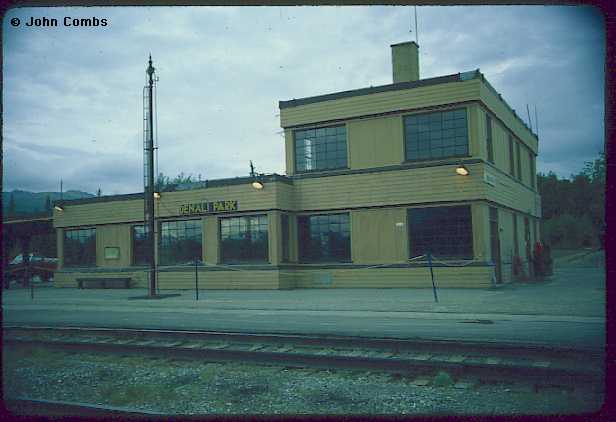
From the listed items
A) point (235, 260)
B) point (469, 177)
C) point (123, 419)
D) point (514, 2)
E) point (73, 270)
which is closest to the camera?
point (514, 2)

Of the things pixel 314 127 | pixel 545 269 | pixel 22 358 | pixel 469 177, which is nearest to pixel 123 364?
pixel 22 358

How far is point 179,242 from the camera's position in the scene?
75.5 feet

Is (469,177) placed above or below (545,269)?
above

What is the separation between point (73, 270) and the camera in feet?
84.3

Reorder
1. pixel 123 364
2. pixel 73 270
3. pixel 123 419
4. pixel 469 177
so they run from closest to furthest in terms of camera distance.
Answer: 1. pixel 123 419
2. pixel 123 364
3. pixel 469 177
4. pixel 73 270

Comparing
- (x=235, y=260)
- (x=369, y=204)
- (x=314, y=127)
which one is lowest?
(x=235, y=260)

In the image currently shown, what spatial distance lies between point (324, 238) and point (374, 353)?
1326cm

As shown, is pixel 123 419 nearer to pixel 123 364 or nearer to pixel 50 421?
pixel 50 421

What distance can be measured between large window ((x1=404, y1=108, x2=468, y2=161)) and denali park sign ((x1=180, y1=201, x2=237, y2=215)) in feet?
24.2

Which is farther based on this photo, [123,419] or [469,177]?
[469,177]

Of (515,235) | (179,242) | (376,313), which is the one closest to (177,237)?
(179,242)

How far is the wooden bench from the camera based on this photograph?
24.0 m

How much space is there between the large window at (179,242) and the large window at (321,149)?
17.2 feet

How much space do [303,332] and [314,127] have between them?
12891 millimetres
